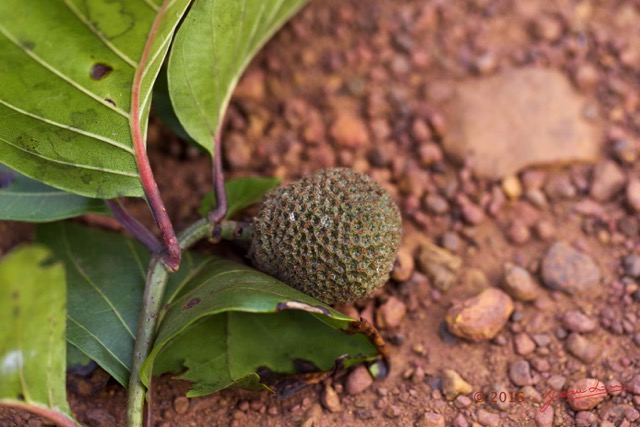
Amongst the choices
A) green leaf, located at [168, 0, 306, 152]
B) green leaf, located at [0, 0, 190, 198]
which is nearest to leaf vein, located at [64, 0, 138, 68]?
green leaf, located at [0, 0, 190, 198]

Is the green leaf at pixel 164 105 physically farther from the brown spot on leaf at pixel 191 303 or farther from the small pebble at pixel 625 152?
the small pebble at pixel 625 152

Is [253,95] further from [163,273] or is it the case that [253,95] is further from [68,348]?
[68,348]

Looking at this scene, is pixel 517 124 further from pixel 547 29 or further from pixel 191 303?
pixel 191 303

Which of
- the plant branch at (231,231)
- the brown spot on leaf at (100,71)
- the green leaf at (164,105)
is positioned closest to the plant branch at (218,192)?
the plant branch at (231,231)

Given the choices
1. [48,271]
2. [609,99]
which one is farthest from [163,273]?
[609,99]

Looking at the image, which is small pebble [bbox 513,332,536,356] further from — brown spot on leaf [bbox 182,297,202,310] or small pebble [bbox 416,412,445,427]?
brown spot on leaf [bbox 182,297,202,310]
